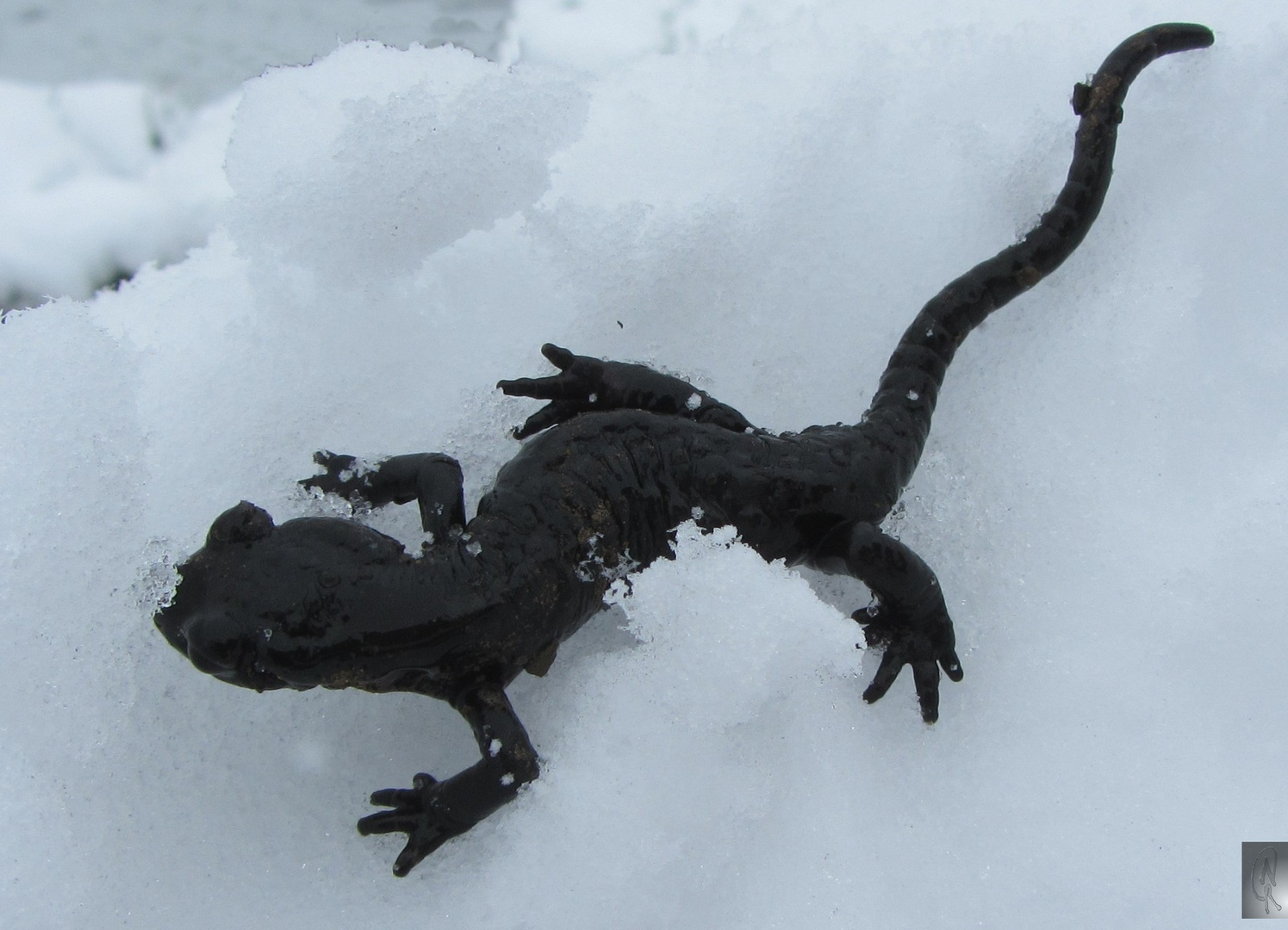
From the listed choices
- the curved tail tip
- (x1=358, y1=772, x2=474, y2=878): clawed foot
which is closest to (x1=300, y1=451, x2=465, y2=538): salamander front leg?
(x1=358, y1=772, x2=474, y2=878): clawed foot

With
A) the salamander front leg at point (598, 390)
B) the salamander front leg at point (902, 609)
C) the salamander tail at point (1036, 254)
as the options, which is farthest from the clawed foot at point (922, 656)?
the salamander front leg at point (598, 390)

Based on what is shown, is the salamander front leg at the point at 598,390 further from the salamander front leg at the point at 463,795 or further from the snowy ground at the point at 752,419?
the salamander front leg at the point at 463,795

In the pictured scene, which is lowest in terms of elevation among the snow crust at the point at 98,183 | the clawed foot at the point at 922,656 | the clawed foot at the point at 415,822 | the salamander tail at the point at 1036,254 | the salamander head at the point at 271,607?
the snow crust at the point at 98,183

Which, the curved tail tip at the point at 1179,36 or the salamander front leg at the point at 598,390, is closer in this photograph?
the salamander front leg at the point at 598,390

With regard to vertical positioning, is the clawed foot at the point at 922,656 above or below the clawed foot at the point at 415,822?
above

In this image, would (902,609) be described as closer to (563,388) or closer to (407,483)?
(563,388)

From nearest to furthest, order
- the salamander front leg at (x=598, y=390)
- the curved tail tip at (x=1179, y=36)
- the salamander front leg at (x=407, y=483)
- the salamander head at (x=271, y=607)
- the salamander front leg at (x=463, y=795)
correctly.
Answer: the salamander head at (x=271, y=607) < the salamander front leg at (x=463, y=795) < the salamander front leg at (x=407, y=483) < the salamander front leg at (x=598, y=390) < the curved tail tip at (x=1179, y=36)

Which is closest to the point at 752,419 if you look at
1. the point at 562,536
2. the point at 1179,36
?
the point at 562,536

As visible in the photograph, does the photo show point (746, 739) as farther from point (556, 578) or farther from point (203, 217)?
point (203, 217)
